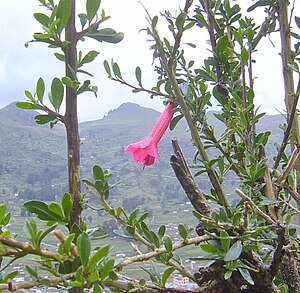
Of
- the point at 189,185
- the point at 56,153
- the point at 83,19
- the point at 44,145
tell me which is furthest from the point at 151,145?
the point at 44,145

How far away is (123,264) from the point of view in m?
0.47

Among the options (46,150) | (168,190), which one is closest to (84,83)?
(168,190)

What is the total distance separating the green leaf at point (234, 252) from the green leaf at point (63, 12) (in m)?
0.29

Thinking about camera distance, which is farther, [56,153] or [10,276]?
[56,153]

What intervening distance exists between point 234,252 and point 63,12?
31 centimetres

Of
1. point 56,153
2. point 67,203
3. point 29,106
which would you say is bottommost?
point 56,153

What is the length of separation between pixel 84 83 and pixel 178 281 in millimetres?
301

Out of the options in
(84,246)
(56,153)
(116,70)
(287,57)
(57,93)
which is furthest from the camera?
(56,153)

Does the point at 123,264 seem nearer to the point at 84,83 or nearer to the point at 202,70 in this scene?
the point at 84,83

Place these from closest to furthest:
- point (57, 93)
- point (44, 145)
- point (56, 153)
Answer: point (57, 93) → point (56, 153) → point (44, 145)

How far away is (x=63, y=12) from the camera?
0.49 m

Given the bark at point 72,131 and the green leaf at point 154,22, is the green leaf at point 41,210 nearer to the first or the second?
the bark at point 72,131

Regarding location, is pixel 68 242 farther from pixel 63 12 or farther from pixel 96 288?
pixel 63 12

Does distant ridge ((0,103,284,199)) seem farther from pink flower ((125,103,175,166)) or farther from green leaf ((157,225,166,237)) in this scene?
green leaf ((157,225,166,237))
